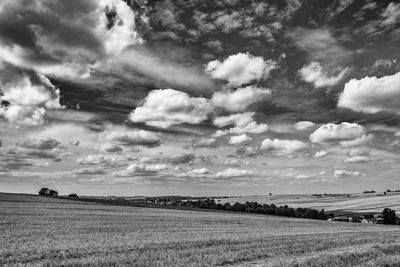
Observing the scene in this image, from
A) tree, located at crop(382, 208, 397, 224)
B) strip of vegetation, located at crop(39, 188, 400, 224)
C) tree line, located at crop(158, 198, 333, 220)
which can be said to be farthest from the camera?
tree line, located at crop(158, 198, 333, 220)

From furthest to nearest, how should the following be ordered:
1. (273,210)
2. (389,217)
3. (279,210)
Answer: (273,210), (279,210), (389,217)

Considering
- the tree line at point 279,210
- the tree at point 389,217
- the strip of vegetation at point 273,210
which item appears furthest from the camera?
the tree line at point 279,210

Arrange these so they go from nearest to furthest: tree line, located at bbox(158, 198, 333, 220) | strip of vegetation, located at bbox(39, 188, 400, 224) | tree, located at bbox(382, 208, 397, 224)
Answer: tree, located at bbox(382, 208, 397, 224)
strip of vegetation, located at bbox(39, 188, 400, 224)
tree line, located at bbox(158, 198, 333, 220)

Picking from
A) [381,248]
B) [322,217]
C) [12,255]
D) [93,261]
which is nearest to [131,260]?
[93,261]

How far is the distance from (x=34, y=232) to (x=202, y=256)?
17073 mm

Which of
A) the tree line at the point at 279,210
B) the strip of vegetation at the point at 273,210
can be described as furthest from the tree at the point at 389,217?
the tree line at the point at 279,210

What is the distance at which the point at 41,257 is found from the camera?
17688 mm

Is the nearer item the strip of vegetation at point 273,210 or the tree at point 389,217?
the tree at point 389,217

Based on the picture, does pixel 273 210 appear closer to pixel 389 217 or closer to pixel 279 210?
pixel 279 210

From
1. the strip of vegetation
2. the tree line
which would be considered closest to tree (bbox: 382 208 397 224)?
the strip of vegetation

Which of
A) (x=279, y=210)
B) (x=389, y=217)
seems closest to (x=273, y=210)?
(x=279, y=210)

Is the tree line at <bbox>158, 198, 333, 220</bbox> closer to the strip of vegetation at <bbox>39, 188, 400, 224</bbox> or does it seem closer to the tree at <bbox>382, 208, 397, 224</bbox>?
the strip of vegetation at <bbox>39, 188, 400, 224</bbox>

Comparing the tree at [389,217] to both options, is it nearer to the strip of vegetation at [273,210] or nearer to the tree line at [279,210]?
the strip of vegetation at [273,210]

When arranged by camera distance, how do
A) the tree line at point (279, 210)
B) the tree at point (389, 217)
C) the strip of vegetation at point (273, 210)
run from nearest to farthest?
the tree at point (389, 217) < the strip of vegetation at point (273, 210) < the tree line at point (279, 210)
